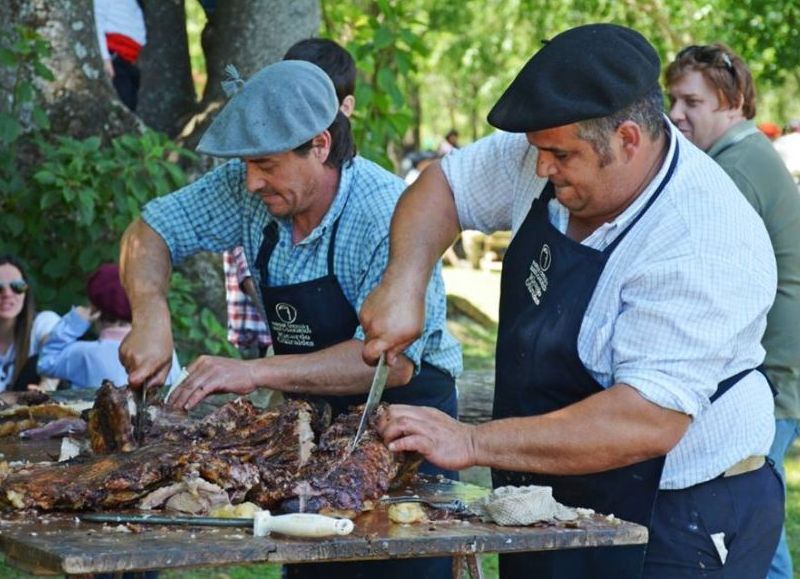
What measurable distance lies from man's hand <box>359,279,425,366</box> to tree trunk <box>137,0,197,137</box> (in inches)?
233

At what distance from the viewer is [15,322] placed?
24.4ft

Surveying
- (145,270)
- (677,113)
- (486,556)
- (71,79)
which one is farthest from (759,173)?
(71,79)

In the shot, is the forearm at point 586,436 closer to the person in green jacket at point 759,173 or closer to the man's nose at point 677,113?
the person in green jacket at point 759,173

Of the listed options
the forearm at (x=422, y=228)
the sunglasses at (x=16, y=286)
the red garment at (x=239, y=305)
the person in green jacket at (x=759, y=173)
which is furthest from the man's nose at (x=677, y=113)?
the sunglasses at (x=16, y=286)

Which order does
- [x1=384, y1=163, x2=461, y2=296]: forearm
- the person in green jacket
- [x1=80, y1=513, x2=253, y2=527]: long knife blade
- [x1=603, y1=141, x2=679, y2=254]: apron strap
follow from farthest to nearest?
the person in green jacket, [x1=384, y1=163, x2=461, y2=296]: forearm, [x1=603, y1=141, x2=679, y2=254]: apron strap, [x1=80, y1=513, x2=253, y2=527]: long knife blade

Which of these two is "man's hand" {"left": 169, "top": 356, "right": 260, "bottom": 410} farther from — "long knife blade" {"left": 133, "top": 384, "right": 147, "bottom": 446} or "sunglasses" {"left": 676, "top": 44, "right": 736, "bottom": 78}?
"sunglasses" {"left": 676, "top": 44, "right": 736, "bottom": 78}

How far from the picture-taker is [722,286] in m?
3.55

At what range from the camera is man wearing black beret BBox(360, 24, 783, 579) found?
3562 millimetres

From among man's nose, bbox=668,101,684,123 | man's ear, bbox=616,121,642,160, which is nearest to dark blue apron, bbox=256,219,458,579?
man's ear, bbox=616,121,642,160

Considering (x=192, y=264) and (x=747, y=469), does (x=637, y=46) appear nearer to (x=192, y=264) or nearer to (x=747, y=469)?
(x=747, y=469)

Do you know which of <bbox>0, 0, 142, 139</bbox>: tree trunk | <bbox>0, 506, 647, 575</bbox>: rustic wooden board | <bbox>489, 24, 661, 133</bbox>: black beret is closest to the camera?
<bbox>0, 506, 647, 575</bbox>: rustic wooden board

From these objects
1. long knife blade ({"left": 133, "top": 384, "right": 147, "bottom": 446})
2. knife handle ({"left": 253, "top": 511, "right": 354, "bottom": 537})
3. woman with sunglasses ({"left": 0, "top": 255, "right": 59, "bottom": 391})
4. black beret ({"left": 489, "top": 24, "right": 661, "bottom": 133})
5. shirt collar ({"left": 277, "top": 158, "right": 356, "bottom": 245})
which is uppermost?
black beret ({"left": 489, "top": 24, "right": 661, "bottom": 133})

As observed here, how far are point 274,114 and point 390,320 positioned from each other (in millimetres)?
890

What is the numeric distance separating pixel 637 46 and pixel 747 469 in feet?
3.79
